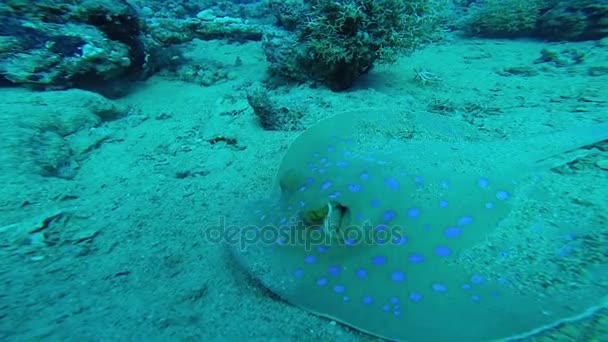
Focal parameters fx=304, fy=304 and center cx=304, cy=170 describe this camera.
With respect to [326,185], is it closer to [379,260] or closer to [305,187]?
[305,187]

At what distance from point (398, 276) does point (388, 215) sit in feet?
1.66

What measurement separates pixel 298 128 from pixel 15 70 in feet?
14.9

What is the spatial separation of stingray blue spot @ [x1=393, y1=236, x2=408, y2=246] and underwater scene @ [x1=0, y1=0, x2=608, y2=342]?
3 cm

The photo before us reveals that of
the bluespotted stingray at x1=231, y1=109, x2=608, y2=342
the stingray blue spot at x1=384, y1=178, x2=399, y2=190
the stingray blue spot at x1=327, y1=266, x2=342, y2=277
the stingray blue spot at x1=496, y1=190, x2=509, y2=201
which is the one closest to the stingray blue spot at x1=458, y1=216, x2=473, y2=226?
the bluespotted stingray at x1=231, y1=109, x2=608, y2=342

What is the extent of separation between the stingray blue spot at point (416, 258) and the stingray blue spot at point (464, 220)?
427 mm

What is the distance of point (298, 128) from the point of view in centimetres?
457

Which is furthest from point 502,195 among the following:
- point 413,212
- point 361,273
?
point 361,273

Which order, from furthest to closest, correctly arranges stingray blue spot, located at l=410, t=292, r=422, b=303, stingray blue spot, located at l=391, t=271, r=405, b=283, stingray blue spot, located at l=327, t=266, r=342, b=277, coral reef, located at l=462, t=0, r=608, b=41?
coral reef, located at l=462, t=0, r=608, b=41, stingray blue spot, located at l=327, t=266, r=342, b=277, stingray blue spot, located at l=391, t=271, r=405, b=283, stingray blue spot, located at l=410, t=292, r=422, b=303

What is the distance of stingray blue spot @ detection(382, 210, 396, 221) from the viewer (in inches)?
88.4

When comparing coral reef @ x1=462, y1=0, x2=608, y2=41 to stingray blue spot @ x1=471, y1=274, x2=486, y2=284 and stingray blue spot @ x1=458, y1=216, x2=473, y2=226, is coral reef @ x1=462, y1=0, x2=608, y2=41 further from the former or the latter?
stingray blue spot @ x1=471, y1=274, x2=486, y2=284

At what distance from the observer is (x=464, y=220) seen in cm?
217

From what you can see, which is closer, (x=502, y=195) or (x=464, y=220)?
(x=464, y=220)

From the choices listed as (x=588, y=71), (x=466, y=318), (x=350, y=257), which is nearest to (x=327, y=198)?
(x=350, y=257)

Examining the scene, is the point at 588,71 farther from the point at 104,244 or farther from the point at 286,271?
the point at 104,244
